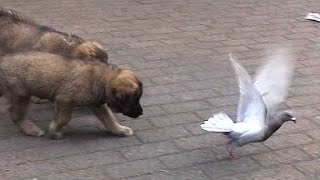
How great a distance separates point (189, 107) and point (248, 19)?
125 inches

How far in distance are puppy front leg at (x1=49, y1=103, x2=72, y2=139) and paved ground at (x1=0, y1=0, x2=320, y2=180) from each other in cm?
7

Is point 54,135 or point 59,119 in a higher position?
point 59,119

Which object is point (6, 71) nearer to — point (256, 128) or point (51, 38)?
point (51, 38)

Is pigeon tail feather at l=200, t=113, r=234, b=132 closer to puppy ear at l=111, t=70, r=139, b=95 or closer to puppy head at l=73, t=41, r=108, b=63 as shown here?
puppy ear at l=111, t=70, r=139, b=95

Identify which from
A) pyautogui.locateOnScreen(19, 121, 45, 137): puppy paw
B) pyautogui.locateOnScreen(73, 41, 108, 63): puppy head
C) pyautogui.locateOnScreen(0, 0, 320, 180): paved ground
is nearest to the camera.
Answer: pyautogui.locateOnScreen(0, 0, 320, 180): paved ground

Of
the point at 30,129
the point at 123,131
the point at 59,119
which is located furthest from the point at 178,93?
the point at 30,129

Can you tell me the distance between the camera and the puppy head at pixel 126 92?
449 cm

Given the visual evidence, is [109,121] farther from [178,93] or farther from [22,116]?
→ [178,93]

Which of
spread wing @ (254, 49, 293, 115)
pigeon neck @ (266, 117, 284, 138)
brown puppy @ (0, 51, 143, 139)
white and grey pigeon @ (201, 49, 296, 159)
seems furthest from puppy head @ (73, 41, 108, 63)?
pigeon neck @ (266, 117, 284, 138)

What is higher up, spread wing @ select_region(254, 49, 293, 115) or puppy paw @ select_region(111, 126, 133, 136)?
spread wing @ select_region(254, 49, 293, 115)

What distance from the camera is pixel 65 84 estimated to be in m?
4.54

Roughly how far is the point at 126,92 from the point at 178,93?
121 cm

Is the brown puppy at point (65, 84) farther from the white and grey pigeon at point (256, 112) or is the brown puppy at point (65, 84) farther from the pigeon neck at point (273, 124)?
the pigeon neck at point (273, 124)

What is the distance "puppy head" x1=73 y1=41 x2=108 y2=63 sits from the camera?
195 inches
